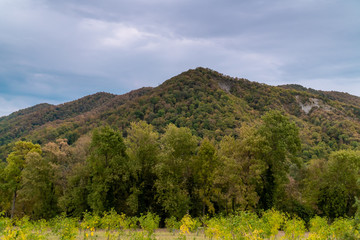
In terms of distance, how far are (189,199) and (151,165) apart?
5.81 metres

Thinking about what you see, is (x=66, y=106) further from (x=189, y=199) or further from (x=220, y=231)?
(x=220, y=231)

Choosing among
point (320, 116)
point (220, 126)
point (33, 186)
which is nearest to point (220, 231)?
point (33, 186)

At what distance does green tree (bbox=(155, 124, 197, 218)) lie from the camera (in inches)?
964

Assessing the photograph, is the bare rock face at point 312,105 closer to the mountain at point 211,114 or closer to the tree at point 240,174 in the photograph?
the mountain at point 211,114

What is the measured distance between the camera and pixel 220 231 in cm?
1370

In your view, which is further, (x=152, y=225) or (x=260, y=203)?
(x=260, y=203)

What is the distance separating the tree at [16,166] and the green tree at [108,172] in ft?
29.9

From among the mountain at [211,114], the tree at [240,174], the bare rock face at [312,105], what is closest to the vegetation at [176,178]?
the tree at [240,174]

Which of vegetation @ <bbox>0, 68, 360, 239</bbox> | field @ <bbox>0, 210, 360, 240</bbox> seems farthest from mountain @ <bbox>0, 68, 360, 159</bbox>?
field @ <bbox>0, 210, 360, 240</bbox>

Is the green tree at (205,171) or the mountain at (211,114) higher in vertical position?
the mountain at (211,114)

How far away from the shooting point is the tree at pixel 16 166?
1167 inches

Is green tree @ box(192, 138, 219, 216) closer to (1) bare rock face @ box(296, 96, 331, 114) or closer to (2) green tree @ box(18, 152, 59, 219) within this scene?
(2) green tree @ box(18, 152, 59, 219)

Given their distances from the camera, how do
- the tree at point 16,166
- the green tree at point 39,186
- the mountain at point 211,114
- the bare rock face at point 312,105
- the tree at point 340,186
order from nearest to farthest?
the green tree at point 39,186, the tree at point 340,186, the tree at point 16,166, the mountain at point 211,114, the bare rock face at point 312,105

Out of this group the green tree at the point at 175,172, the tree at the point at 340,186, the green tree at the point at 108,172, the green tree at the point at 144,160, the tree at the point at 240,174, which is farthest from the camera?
the tree at the point at 340,186
